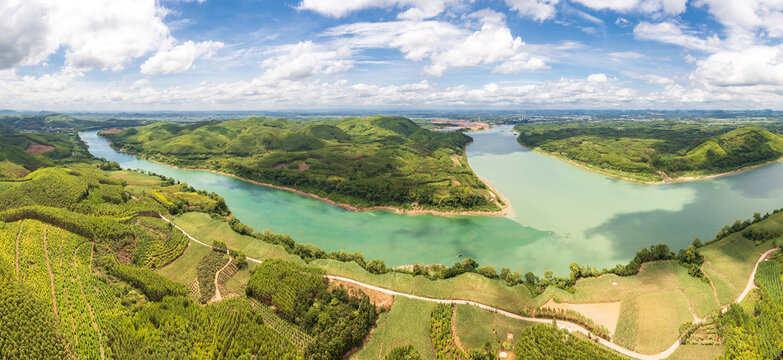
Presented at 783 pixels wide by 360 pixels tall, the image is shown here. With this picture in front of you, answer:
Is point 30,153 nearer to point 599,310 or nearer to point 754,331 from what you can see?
point 599,310

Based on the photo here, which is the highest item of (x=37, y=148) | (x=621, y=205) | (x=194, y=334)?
(x=37, y=148)

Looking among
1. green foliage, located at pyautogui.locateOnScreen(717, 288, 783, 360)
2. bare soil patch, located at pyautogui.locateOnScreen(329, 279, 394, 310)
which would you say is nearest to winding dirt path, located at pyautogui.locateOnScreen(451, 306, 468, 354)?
bare soil patch, located at pyautogui.locateOnScreen(329, 279, 394, 310)

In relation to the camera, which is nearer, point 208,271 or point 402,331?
point 402,331

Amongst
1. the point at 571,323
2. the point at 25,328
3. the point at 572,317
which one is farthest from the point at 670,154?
the point at 25,328

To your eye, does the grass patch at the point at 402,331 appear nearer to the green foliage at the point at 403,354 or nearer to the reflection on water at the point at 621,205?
the green foliage at the point at 403,354

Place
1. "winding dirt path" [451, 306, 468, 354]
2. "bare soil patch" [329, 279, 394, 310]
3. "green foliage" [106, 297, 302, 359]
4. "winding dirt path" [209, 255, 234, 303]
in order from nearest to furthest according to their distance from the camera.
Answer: "green foliage" [106, 297, 302, 359] → "winding dirt path" [451, 306, 468, 354] → "bare soil patch" [329, 279, 394, 310] → "winding dirt path" [209, 255, 234, 303]

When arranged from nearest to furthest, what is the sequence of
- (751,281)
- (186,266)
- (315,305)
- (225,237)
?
(315,305) → (751,281) → (186,266) → (225,237)

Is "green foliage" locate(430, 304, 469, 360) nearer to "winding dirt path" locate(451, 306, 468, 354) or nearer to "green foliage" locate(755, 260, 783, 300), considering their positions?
"winding dirt path" locate(451, 306, 468, 354)
